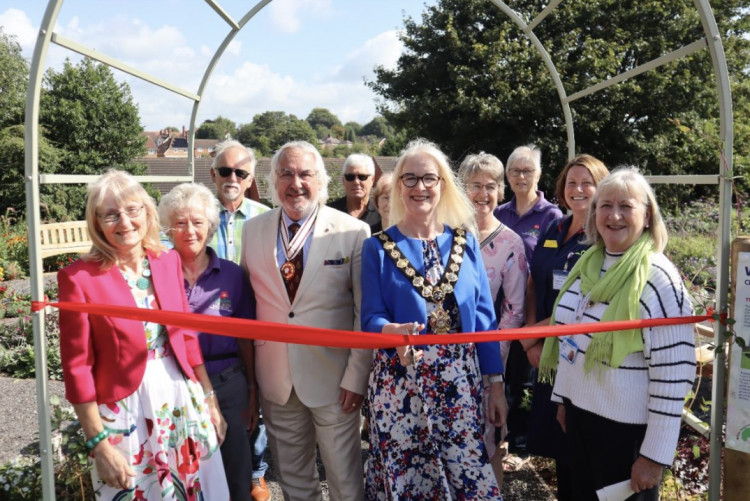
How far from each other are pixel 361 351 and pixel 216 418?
77 cm

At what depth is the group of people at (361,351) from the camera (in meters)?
2.40

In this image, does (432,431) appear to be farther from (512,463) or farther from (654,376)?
(512,463)

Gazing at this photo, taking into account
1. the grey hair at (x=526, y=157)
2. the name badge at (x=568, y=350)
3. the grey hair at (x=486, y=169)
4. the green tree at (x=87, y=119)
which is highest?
the green tree at (x=87, y=119)

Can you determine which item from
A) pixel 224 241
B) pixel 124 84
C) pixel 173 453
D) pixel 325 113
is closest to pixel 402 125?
pixel 124 84

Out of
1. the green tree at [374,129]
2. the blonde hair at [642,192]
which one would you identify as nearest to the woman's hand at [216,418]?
the blonde hair at [642,192]

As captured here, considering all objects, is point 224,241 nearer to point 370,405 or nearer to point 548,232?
point 370,405

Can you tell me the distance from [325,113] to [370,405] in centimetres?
16761

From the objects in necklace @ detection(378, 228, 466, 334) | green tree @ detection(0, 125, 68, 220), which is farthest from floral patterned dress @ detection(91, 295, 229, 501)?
green tree @ detection(0, 125, 68, 220)

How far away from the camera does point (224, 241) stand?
390 cm

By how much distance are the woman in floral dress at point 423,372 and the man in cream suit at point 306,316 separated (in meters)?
0.22

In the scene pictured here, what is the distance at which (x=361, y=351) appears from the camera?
114 inches

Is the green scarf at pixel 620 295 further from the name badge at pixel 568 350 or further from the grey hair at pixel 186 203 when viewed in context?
the grey hair at pixel 186 203

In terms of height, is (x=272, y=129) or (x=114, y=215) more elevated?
(x=272, y=129)

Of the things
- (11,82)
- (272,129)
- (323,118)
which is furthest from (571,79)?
(323,118)
